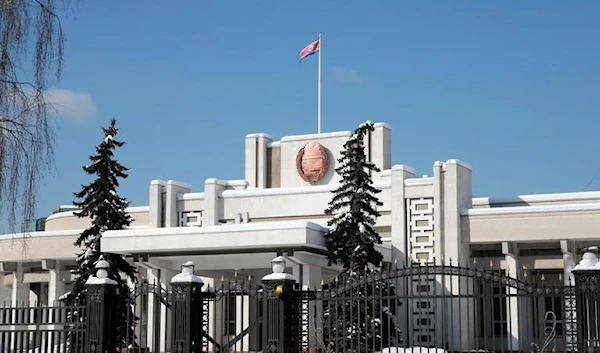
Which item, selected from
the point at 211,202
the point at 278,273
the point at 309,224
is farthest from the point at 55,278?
the point at 278,273

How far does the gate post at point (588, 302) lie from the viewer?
14.7 m

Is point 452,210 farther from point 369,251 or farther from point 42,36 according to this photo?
point 42,36

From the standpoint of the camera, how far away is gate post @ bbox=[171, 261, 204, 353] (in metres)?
17.3

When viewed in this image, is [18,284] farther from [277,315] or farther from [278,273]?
[277,315]

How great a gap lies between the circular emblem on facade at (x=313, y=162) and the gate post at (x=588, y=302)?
24.1 metres

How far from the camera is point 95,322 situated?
1777 cm

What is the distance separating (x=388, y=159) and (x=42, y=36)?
24.9 metres

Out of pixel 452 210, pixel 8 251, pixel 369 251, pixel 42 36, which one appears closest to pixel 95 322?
pixel 42 36

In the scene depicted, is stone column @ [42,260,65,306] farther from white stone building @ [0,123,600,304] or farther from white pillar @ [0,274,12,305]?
white pillar @ [0,274,12,305]

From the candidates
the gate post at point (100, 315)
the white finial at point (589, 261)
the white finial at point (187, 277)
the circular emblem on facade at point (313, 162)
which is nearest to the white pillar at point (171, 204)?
the circular emblem on facade at point (313, 162)

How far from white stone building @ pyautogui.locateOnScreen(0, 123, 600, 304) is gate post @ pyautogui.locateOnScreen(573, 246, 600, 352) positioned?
635 inches

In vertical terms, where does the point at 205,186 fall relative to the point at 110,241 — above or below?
above

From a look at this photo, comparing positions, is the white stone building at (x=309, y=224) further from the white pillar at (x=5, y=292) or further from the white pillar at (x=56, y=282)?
the white pillar at (x=5, y=292)

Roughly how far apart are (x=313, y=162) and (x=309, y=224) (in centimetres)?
706
